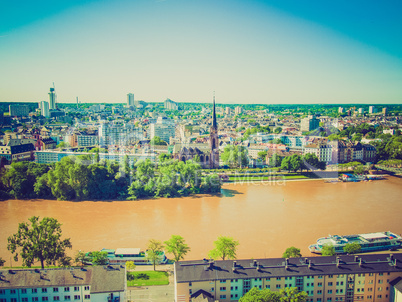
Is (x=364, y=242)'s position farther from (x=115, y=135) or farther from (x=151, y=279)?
(x=115, y=135)

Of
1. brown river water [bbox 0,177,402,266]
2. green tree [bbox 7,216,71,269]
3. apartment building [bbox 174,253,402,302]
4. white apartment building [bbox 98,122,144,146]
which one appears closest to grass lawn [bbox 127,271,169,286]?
brown river water [bbox 0,177,402,266]

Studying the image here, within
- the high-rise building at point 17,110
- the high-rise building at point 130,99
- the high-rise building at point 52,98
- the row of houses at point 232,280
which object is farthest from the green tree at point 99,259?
the high-rise building at point 130,99

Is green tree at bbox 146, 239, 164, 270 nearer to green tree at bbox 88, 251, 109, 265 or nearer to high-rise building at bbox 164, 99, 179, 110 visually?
green tree at bbox 88, 251, 109, 265

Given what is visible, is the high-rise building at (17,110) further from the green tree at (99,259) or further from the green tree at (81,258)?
the green tree at (99,259)

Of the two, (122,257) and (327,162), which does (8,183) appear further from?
(327,162)

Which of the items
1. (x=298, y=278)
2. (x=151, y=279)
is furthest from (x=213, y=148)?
(x=298, y=278)
